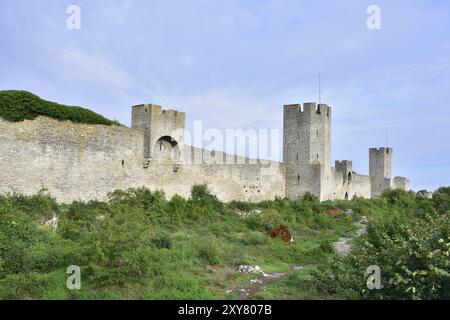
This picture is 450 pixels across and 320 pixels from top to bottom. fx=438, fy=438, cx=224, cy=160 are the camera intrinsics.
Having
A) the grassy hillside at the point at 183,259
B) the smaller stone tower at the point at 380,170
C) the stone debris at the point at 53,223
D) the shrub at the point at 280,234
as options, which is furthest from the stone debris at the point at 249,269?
the smaller stone tower at the point at 380,170

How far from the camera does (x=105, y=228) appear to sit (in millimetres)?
10391

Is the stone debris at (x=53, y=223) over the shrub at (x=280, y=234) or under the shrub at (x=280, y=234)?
over

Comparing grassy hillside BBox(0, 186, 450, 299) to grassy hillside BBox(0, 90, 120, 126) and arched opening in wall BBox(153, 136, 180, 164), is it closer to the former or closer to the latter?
grassy hillside BBox(0, 90, 120, 126)

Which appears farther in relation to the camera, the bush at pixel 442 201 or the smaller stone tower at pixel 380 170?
the smaller stone tower at pixel 380 170

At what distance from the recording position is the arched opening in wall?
1912cm

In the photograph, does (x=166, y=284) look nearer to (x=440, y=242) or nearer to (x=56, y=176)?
(x=440, y=242)

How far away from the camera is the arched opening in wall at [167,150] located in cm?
1912

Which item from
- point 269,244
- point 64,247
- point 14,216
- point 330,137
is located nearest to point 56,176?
point 14,216

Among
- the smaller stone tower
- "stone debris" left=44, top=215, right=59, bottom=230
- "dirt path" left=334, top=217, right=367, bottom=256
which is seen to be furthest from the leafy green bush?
the smaller stone tower

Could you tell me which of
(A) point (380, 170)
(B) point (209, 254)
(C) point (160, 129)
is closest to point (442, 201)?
(A) point (380, 170)

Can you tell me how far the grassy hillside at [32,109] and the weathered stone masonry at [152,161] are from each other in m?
0.22

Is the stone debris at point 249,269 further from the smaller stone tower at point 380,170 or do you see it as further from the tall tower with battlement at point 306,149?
the smaller stone tower at point 380,170

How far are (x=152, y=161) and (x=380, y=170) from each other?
29.8m

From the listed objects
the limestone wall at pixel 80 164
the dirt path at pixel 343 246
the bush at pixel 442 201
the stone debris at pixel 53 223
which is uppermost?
the limestone wall at pixel 80 164
